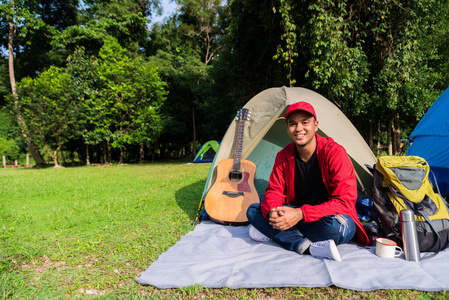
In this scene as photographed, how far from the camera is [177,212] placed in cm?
372

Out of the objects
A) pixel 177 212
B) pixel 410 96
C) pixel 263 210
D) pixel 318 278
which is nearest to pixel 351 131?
pixel 263 210

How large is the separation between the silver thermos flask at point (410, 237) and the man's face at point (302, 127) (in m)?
0.98

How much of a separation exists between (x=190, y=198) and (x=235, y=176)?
1.57 m

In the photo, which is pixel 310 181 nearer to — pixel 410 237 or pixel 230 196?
pixel 410 237

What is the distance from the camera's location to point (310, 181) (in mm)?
2363

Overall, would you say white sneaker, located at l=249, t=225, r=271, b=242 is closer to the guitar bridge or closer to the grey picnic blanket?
the grey picnic blanket

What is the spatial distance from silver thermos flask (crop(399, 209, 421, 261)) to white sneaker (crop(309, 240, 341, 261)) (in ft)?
1.85

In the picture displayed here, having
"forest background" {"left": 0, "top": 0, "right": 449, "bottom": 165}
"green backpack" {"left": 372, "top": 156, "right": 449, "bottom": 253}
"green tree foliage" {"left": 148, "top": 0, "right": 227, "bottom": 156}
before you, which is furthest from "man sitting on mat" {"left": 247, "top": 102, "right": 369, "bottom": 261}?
"green tree foliage" {"left": 148, "top": 0, "right": 227, "bottom": 156}

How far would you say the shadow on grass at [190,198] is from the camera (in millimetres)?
3747

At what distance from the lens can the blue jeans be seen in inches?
79.8

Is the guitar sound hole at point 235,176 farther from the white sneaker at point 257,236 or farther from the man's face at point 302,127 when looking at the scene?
the man's face at point 302,127

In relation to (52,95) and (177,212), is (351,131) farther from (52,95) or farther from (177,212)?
(52,95)

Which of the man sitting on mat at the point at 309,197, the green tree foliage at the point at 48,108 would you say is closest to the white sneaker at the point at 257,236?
the man sitting on mat at the point at 309,197

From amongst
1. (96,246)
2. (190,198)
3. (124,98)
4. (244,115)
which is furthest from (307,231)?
(124,98)
